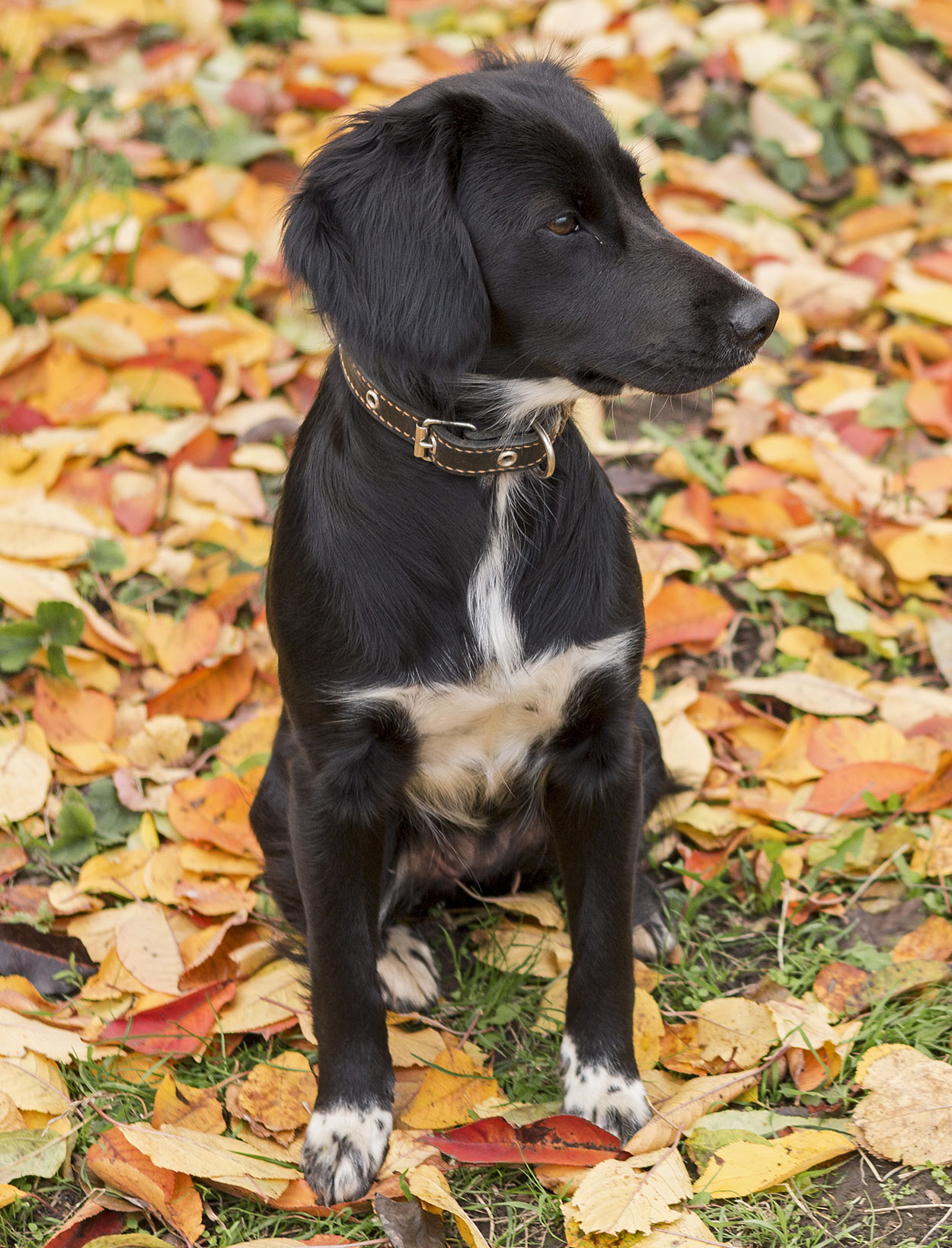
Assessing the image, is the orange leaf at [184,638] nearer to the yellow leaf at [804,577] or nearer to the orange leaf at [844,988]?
the yellow leaf at [804,577]

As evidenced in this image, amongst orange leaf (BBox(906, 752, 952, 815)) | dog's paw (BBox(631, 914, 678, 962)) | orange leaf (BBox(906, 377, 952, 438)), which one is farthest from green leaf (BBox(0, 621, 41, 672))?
orange leaf (BBox(906, 377, 952, 438))

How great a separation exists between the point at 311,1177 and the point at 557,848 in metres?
0.74

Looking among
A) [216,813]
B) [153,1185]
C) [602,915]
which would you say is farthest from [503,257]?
[153,1185]

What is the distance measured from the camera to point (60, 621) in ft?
11.3

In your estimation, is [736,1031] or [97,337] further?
[97,337]

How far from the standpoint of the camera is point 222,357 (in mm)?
4414

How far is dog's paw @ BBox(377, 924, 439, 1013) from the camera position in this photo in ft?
9.16

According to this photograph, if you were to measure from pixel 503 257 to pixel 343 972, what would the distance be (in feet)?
4.17

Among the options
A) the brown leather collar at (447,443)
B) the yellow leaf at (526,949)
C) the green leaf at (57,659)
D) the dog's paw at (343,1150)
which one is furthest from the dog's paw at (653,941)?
the green leaf at (57,659)

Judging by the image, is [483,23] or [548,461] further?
[483,23]

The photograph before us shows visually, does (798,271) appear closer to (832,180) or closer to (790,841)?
(832,180)

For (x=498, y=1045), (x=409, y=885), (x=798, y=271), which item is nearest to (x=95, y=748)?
(x=409, y=885)

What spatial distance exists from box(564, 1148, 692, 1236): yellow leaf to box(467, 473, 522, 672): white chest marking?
33.4 inches

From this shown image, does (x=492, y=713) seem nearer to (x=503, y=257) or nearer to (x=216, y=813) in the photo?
(x=503, y=257)
